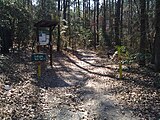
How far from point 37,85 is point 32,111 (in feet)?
12.0

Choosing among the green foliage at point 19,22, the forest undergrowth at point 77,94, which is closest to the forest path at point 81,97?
the forest undergrowth at point 77,94

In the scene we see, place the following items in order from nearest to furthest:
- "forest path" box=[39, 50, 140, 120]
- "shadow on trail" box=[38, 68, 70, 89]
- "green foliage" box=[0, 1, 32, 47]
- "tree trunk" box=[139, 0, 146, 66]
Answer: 1. "forest path" box=[39, 50, 140, 120]
2. "shadow on trail" box=[38, 68, 70, 89]
3. "tree trunk" box=[139, 0, 146, 66]
4. "green foliage" box=[0, 1, 32, 47]

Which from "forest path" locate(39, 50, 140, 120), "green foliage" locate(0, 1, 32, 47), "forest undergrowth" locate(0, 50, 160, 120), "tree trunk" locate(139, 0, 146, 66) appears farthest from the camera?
"green foliage" locate(0, 1, 32, 47)

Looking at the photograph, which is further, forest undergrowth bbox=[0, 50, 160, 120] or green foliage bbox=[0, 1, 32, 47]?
green foliage bbox=[0, 1, 32, 47]

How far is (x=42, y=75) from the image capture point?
14.0 meters

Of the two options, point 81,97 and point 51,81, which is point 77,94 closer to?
point 81,97

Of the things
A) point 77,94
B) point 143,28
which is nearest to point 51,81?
point 77,94

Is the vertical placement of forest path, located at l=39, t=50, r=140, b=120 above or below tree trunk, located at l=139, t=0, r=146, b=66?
below

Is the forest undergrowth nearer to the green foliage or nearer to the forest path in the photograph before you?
the forest path

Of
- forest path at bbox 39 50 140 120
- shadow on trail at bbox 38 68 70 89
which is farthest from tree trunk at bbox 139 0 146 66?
shadow on trail at bbox 38 68 70 89

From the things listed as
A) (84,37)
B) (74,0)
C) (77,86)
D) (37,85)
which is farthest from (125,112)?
(74,0)

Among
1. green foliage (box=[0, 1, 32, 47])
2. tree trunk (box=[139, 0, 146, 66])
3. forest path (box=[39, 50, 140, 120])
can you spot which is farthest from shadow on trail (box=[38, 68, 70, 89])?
green foliage (box=[0, 1, 32, 47])

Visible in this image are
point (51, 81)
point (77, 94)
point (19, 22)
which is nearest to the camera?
point (77, 94)

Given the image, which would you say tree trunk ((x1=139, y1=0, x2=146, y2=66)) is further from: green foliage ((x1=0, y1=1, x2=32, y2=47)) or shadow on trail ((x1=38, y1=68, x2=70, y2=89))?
green foliage ((x1=0, y1=1, x2=32, y2=47))
